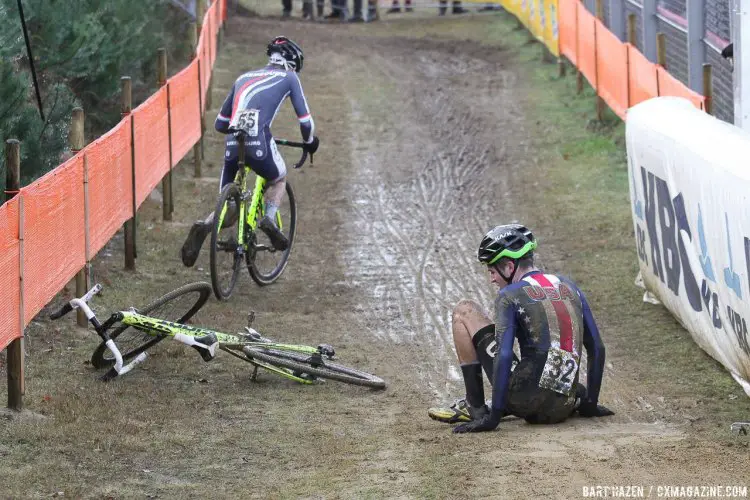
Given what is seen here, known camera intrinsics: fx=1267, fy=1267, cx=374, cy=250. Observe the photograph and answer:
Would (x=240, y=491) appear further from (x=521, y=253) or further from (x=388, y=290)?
(x=388, y=290)

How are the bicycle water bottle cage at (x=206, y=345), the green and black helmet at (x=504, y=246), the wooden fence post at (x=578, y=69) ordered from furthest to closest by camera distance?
the wooden fence post at (x=578, y=69) < the bicycle water bottle cage at (x=206, y=345) < the green and black helmet at (x=504, y=246)

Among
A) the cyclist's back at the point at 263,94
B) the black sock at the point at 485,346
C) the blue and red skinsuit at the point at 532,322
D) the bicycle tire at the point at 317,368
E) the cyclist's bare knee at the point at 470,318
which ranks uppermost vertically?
the cyclist's back at the point at 263,94

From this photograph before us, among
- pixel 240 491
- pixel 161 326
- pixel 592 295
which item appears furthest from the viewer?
pixel 592 295

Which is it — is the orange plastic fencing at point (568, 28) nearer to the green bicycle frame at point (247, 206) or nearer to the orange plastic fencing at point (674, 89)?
the orange plastic fencing at point (674, 89)

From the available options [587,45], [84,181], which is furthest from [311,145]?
[587,45]

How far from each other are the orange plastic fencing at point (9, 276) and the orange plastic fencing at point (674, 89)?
7.59 m

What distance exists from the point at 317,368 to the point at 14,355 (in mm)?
2188

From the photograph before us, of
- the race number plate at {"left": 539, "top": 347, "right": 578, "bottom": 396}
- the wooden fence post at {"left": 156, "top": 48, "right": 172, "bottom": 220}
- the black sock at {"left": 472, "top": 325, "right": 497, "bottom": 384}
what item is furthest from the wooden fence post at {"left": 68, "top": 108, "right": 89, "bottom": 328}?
the race number plate at {"left": 539, "top": 347, "right": 578, "bottom": 396}

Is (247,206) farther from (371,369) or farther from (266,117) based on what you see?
(371,369)

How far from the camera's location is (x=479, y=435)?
7.51 m

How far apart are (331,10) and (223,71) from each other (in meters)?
9.25

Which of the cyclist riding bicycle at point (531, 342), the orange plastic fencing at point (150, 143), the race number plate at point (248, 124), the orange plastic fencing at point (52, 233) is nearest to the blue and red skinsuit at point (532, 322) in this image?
the cyclist riding bicycle at point (531, 342)

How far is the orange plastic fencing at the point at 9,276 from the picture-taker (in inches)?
311

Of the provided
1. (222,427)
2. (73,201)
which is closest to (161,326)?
(222,427)
